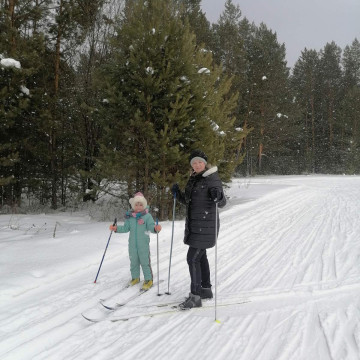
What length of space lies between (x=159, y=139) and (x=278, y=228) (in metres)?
4.33

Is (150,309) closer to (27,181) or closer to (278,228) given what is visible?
(278,228)

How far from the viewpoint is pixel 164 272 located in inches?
227

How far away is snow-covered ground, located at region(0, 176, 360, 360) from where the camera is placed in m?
3.20

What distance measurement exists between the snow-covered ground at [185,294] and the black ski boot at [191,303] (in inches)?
3.6

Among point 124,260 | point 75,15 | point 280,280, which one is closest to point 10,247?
point 124,260

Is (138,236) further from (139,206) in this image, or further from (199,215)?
(199,215)

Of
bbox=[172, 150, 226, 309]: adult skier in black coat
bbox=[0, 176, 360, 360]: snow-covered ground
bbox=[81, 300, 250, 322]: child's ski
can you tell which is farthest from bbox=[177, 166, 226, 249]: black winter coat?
bbox=[0, 176, 360, 360]: snow-covered ground

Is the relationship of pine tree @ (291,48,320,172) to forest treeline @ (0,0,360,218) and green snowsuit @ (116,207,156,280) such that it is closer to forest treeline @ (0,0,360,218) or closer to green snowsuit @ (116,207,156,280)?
forest treeline @ (0,0,360,218)

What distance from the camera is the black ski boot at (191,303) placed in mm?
4172

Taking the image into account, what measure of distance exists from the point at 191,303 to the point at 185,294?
0.56 m

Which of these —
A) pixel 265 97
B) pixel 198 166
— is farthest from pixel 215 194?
pixel 265 97

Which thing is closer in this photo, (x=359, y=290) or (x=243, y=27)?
(x=359, y=290)

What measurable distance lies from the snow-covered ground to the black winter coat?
0.91 m

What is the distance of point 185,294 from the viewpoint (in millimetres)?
4734
